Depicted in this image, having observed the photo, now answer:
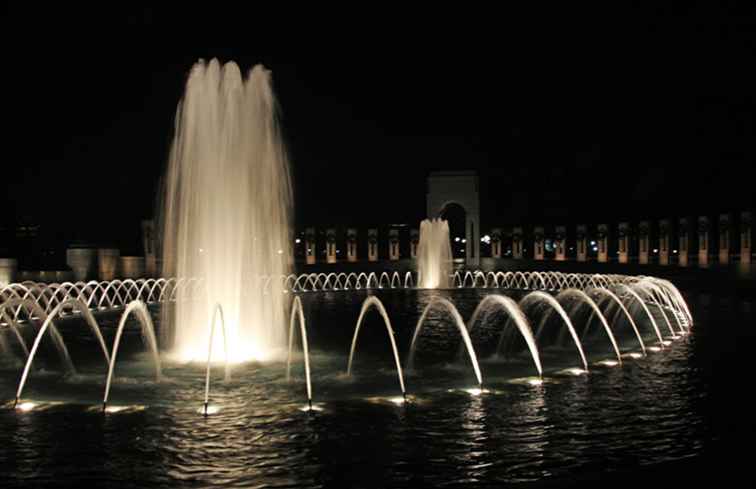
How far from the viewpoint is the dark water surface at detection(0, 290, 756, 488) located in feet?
27.0

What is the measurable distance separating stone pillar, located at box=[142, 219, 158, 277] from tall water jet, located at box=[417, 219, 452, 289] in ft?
54.4

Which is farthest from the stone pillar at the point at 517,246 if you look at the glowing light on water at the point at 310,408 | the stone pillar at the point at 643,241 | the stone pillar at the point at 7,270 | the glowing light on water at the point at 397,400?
the glowing light on water at the point at 310,408

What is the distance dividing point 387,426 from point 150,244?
48788 mm

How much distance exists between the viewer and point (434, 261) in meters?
48.5

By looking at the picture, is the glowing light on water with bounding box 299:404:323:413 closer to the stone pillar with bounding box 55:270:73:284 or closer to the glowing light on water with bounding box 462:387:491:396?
the glowing light on water with bounding box 462:387:491:396

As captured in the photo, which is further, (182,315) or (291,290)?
(291,290)

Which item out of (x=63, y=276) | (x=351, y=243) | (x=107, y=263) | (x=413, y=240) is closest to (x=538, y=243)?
(x=413, y=240)

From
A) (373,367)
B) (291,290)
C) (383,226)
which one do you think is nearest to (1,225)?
(291,290)

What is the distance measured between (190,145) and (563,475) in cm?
1275

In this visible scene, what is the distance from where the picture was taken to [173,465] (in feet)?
28.4

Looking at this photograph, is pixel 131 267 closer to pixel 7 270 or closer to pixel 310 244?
pixel 7 270

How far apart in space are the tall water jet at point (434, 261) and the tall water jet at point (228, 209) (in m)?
29.0

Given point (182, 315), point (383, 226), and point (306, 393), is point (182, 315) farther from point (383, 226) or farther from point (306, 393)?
point (383, 226)

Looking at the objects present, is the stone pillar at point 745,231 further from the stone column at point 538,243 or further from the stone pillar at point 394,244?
the stone pillar at point 394,244
